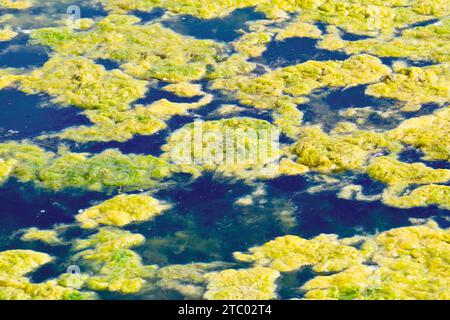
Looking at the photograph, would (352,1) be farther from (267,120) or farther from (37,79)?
(37,79)

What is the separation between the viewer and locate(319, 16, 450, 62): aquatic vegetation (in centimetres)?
1908

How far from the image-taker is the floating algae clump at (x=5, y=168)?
1465cm

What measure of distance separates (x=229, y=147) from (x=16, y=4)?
384 inches

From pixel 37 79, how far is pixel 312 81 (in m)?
6.42

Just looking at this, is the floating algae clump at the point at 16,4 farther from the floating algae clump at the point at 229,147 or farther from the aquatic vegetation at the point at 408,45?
the aquatic vegetation at the point at 408,45

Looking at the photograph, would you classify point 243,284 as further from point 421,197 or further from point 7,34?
point 7,34

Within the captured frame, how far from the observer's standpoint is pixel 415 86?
57.8ft

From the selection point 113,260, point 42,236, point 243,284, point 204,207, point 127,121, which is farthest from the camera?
point 127,121

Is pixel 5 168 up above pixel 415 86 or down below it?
below

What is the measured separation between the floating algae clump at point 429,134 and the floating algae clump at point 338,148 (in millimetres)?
357

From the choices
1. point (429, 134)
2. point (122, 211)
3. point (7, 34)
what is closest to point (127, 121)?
point (122, 211)

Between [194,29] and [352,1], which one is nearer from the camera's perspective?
[194,29]

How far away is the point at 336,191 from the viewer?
1424cm
